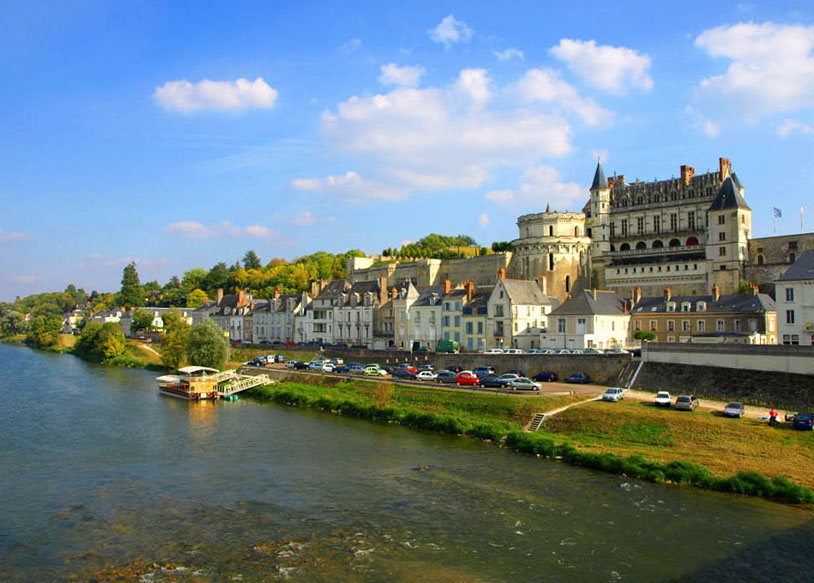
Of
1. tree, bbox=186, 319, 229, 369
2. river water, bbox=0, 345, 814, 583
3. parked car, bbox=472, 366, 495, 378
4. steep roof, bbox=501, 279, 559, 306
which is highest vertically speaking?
steep roof, bbox=501, 279, 559, 306

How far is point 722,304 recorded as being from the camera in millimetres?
43562

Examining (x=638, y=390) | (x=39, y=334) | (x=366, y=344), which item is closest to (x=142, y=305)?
(x=39, y=334)

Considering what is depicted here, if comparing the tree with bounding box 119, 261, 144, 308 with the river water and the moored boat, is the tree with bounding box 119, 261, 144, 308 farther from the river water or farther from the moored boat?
the river water

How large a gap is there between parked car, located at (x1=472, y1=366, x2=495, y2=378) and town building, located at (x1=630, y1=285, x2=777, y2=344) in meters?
10.9

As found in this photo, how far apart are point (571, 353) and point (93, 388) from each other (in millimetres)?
33668

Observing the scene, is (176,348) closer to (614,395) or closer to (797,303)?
(614,395)

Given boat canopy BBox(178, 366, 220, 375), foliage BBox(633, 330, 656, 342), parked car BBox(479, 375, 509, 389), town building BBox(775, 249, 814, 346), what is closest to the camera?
town building BBox(775, 249, 814, 346)

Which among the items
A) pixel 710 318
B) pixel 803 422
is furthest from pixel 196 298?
pixel 803 422

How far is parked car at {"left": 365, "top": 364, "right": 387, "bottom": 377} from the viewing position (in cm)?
4553

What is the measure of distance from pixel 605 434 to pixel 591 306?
18.0 metres

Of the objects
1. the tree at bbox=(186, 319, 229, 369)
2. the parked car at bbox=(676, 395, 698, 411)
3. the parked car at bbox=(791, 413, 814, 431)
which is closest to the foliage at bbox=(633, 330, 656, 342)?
the parked car at bbox=(676, 395, 698, 411)

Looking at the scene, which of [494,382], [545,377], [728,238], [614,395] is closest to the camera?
[614,395]

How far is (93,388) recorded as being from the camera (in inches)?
1927

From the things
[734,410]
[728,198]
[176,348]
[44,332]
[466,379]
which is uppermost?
[728,198]
